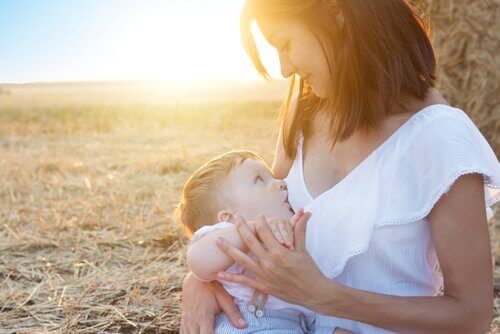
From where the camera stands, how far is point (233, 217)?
176 centimetres

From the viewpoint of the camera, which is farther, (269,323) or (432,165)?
(269,323)

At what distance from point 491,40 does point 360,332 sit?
2.03 m

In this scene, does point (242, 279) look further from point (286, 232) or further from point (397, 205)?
point (397, 205)

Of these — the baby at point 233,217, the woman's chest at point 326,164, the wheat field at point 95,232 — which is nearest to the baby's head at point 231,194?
the baby at point 233,217

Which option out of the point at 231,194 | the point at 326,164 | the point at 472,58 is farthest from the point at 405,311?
the point at 472,58

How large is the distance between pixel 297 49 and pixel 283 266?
1.93 feet

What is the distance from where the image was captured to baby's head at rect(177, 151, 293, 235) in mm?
1902

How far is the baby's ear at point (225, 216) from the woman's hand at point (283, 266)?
310 millimetres

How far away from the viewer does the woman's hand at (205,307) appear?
1.77m

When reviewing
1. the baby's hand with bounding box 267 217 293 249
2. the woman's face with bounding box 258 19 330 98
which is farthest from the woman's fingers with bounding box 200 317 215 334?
the woman's face with bounding box 258 19 330 98

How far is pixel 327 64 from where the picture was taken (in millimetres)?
1650

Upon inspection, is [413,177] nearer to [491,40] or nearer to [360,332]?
[360,332]

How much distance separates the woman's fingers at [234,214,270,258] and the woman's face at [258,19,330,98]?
1.51 feet

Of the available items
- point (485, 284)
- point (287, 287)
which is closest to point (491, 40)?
point (485, 284)
